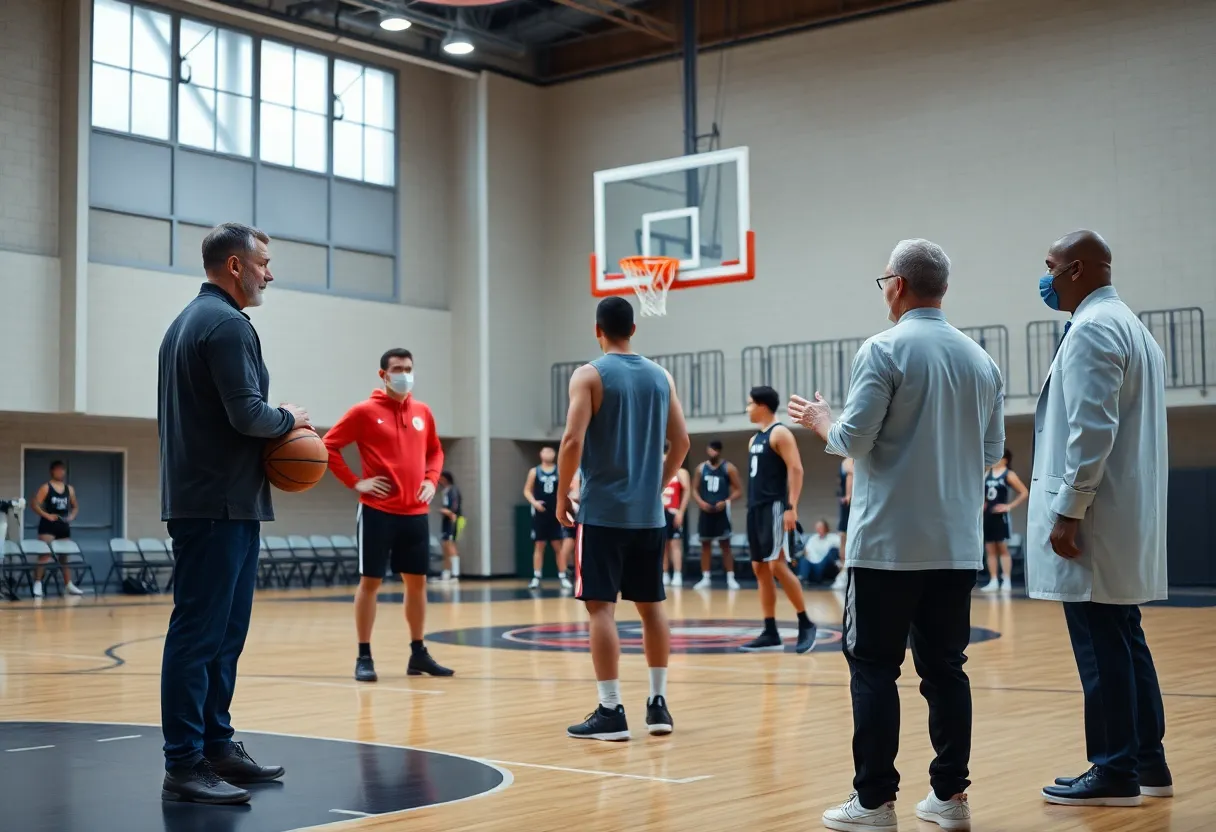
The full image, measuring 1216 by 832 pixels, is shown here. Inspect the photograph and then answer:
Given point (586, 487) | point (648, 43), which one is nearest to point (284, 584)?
point (648, 43)

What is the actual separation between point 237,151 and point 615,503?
1619cm

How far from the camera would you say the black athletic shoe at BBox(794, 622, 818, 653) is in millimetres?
9773

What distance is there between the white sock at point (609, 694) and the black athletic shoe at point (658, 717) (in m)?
0.24

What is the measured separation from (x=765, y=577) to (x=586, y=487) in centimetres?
413

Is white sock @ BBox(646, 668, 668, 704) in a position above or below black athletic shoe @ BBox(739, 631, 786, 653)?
above

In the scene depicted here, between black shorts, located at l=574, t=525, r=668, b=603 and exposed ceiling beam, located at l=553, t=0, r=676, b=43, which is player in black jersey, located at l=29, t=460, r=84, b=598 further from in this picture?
black shorts, located at l=574, t=525, r=668, b=603

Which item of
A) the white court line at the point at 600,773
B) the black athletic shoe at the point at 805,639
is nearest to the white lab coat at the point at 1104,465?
the white court line at the point at 600,773

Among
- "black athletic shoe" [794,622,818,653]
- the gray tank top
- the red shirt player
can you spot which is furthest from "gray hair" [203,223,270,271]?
the red shirt player

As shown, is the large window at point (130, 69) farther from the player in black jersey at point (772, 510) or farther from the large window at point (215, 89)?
the player in black jersey at point (772, 510)

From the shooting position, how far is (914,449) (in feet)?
14.0

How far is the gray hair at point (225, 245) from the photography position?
4965mm

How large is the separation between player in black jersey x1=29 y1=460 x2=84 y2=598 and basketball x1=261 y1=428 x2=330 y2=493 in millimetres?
14645

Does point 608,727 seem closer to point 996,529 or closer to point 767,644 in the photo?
Result: point 767,644

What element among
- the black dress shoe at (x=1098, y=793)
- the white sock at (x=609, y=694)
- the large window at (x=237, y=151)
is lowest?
the black dress shoe at (x=1098, y=793)
